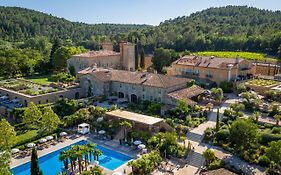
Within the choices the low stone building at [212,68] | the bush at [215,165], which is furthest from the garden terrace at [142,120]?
the low stone building at [212,68]

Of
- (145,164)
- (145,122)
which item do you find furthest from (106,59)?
(145,164)

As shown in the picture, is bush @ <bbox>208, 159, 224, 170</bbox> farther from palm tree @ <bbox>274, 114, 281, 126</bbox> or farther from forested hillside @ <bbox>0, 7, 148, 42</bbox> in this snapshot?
forested hillside @ <bbox>0, 7, 148, 42</bbox>

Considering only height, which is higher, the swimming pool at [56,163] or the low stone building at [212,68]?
the low stone building at [212,68]

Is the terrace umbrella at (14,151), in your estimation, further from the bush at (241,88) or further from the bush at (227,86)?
the bush at (241,88)

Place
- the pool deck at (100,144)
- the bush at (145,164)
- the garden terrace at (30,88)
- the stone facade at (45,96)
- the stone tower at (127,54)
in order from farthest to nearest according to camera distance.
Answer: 1. the stone tower at (127,54)
2. the garden terrace at (30,88)
3. the stone facade at (45,96)
4. the pool deck at (100,144)
5. the bush at (145,164)

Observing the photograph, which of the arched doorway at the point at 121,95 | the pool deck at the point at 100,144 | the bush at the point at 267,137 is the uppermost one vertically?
the arched doorway at the point at 121,95

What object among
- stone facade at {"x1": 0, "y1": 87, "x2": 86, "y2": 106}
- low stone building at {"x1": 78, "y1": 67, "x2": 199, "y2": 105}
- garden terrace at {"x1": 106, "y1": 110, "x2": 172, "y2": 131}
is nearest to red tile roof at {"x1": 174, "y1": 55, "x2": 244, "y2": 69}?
low stone building at {"x1": 78, "y1": 67, "x2": 199, "y2": 105}

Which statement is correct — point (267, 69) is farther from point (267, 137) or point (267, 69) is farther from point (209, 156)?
point (209, 156)
